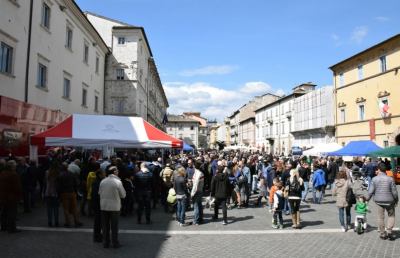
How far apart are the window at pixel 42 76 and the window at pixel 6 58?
3092 millimetres

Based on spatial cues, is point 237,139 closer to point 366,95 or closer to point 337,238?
point 366,95

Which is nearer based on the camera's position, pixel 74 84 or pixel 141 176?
pixel 141 176

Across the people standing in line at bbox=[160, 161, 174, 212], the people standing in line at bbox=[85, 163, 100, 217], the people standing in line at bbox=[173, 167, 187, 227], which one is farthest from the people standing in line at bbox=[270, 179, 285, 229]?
the people standing in line at bbox=[85, 163, 100, 217]

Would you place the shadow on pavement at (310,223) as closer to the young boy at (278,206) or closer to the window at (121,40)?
the young boy at (278,206)

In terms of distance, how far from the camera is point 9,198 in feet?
29.8

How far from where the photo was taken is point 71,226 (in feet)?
32.9

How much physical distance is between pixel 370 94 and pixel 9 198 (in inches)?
1245

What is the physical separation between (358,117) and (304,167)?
22.6 metres

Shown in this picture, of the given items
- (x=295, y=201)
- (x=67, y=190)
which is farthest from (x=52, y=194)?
(x=295, y=201)

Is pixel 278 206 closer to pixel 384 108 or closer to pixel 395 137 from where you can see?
pixel 395 137

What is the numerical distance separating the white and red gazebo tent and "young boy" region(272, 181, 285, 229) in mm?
4866

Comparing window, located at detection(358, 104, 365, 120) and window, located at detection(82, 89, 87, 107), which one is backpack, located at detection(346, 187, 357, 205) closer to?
window, located at detection(82, 89, 87, 107)

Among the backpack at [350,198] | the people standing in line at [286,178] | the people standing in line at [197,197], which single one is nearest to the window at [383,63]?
the people standing in line at [286,178]

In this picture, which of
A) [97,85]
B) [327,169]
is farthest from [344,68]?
[97,85]
